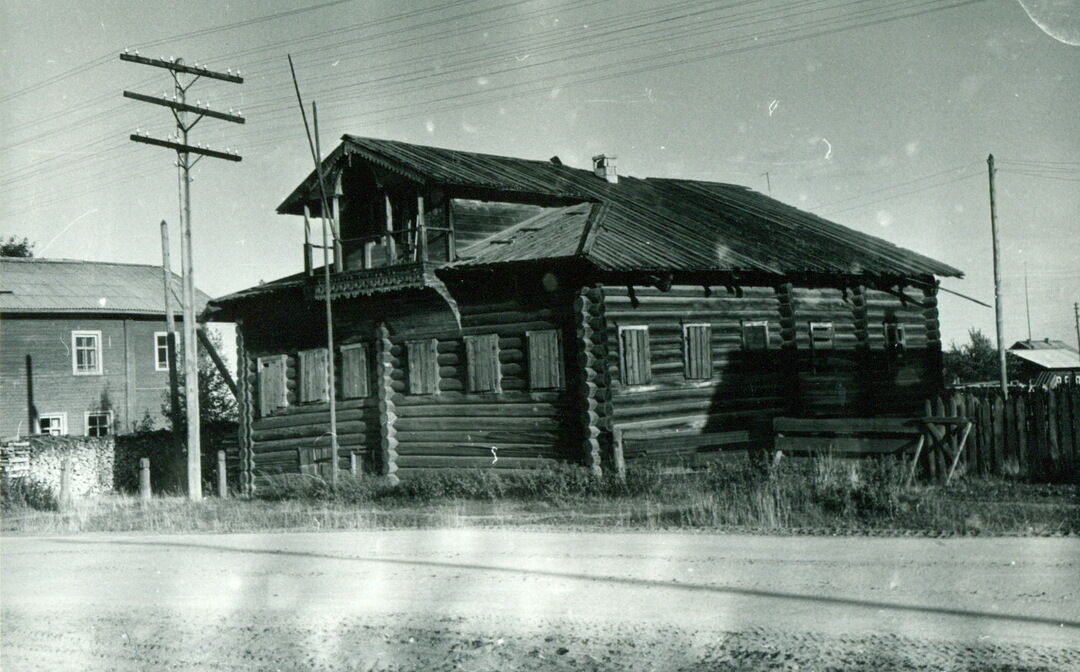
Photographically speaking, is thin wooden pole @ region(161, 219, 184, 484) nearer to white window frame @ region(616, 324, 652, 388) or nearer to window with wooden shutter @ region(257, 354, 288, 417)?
window with wooden shutter @ region(257, 354, 288, 417)

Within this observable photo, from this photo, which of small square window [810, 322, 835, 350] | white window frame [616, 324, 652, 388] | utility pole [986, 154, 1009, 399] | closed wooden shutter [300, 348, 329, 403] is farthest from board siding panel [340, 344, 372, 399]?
utility pole [986, 154, 1009, 399]

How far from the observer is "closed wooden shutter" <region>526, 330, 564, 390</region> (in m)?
20.3

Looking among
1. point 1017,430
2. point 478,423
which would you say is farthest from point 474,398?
point 1017,430

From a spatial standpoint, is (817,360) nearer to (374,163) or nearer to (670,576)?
(374,163)

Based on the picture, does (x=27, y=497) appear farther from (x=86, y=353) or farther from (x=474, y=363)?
(x=86, y=353)

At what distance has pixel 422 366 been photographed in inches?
870

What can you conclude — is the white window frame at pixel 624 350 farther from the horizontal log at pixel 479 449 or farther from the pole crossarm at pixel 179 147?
the pole crossarm at pixel 179 147

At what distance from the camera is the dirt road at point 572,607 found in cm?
708

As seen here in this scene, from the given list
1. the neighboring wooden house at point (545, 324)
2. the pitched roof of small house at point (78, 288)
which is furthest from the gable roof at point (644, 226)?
the pitched roof of small house at point (78, 288)

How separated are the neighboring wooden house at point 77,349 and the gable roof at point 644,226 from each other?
19012 mm

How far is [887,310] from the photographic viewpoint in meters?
26.5

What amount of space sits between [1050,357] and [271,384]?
61413 mm

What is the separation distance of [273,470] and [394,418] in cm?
500

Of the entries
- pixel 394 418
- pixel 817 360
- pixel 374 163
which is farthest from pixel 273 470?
pixel 817 360
